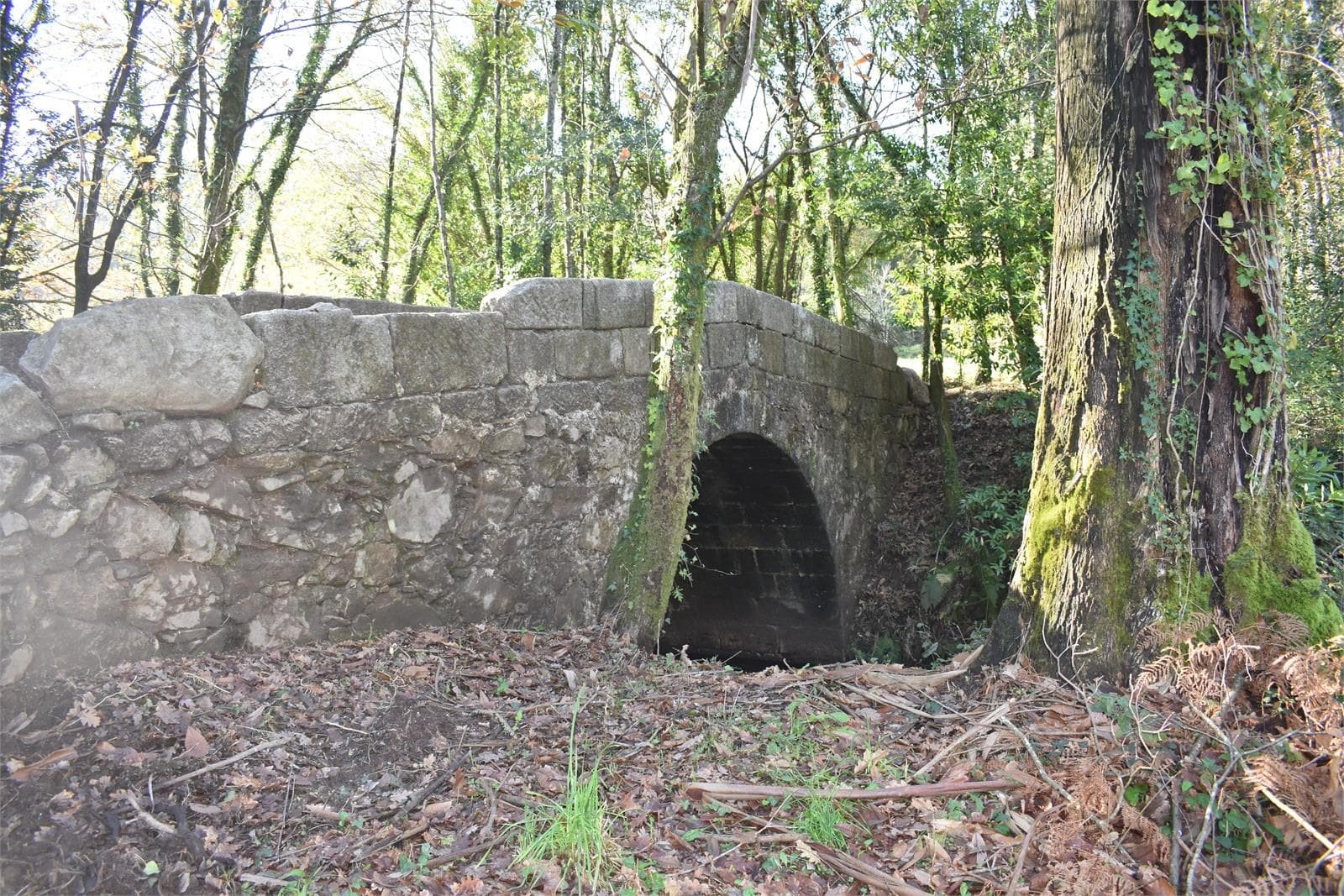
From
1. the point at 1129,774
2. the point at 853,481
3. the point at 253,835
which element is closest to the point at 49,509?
the point at 253,835

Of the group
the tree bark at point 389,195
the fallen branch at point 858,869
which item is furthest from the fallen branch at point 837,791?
the tree bark at point 389,195

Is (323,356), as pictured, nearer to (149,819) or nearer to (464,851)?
(149,819)

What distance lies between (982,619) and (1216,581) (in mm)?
5157

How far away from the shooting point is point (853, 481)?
357 inches

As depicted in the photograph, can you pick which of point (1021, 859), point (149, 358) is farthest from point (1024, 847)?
point (149, 358)

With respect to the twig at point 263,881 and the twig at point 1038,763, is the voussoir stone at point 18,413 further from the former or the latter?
the twig at point 1038,763

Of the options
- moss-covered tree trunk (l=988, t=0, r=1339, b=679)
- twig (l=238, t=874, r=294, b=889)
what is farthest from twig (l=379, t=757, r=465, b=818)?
moss-covered tree trunk (l=988, t=0, r=1339, b=679)

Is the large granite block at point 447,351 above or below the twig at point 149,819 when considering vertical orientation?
above

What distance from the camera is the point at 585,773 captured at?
2945 millimetres

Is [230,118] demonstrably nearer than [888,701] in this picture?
No

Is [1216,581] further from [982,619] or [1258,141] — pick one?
[982,619]

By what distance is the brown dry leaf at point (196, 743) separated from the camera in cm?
263

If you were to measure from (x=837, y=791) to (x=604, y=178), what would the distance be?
1105 centimetres

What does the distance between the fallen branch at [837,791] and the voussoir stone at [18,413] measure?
7.23 feet
